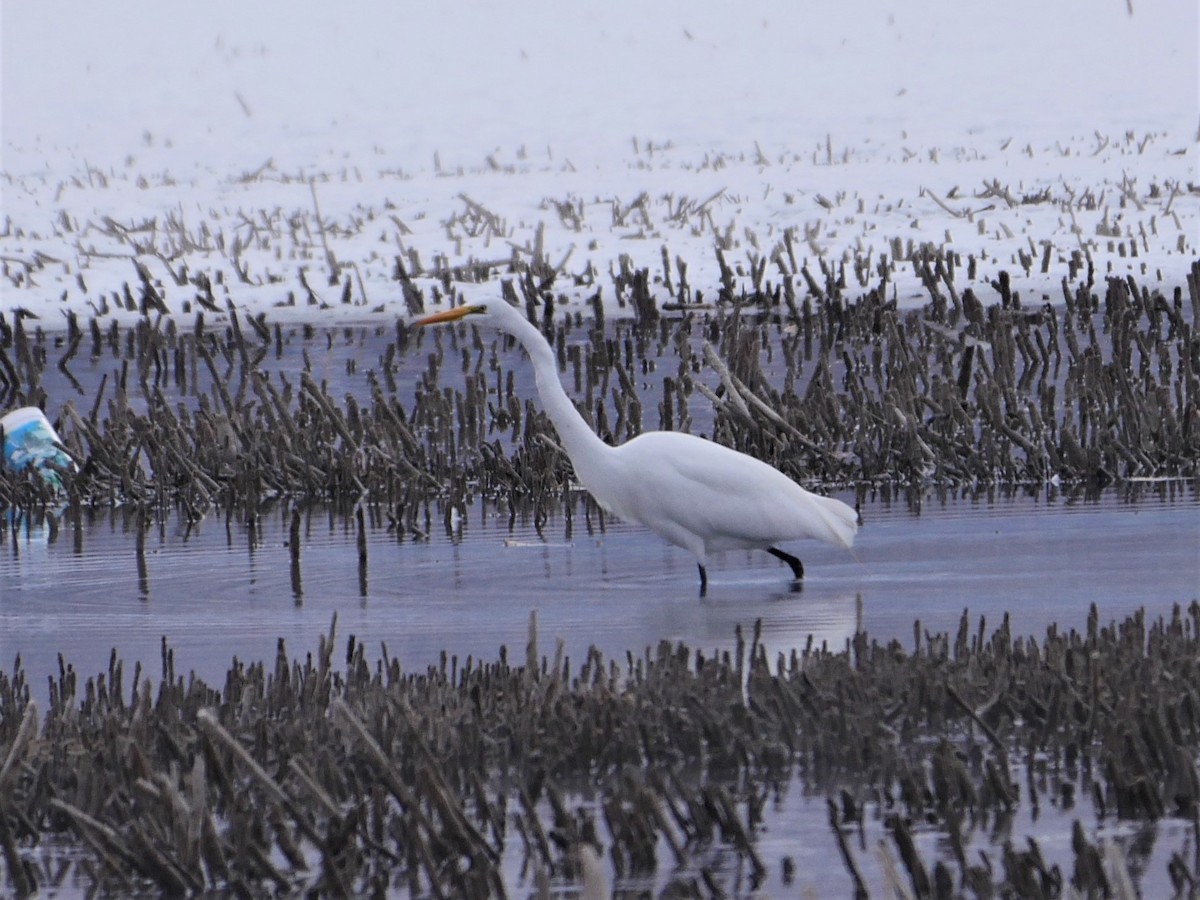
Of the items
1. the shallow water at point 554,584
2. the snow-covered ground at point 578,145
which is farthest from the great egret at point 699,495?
the snow-covered ground at point 578,145

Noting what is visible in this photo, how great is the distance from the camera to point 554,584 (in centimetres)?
856

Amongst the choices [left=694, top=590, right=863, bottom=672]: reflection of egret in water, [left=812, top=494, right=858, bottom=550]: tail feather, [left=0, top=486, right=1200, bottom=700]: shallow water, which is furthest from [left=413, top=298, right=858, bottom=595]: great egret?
[left=694, top=590, right=863, bottom=672]: reflection of egret in water

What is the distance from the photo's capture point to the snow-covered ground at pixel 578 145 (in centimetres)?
2267

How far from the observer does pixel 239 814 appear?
4.50 meters

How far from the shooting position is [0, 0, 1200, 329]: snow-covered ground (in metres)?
22.7

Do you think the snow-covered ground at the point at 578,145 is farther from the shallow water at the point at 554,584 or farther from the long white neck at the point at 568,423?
the long white neck at the point at 568,423

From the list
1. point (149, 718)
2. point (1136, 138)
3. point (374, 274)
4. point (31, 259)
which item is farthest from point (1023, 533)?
point (1136, 138)

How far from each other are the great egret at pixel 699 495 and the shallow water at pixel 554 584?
0.20 metres

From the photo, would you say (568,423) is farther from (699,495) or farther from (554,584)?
(554,584)

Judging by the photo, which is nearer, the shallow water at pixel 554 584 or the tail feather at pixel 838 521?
the shallow water at pixel 554 584

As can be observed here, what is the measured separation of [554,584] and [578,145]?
31.4m

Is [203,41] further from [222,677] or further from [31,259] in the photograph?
[222,677]

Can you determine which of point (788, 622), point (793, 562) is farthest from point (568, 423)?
point (788, 622)

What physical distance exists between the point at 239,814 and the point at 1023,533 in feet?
18.3
